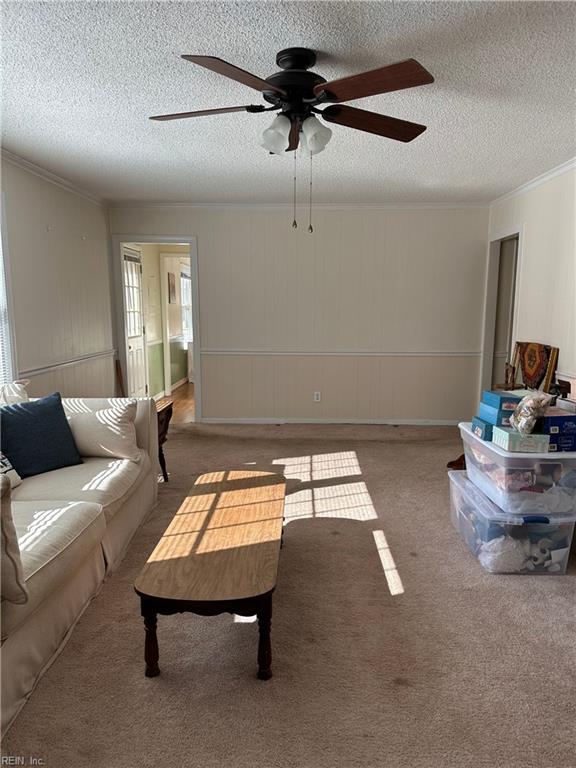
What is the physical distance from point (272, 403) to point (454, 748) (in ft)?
14.4

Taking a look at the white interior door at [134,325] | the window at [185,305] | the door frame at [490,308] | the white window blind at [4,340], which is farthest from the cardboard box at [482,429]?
the window at [185,305]

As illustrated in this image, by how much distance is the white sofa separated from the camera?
1722mm

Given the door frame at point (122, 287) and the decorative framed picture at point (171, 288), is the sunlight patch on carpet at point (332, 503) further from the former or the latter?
the decorative framed picture at point (171, 288)

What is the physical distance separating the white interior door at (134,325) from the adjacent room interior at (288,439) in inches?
17.9

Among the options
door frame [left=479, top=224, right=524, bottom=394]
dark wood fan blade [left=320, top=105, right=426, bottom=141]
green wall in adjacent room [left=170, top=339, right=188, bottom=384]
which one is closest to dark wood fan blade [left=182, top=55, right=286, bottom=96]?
dark wood fan blade [left=320, top=105, right=426, bottom=141]

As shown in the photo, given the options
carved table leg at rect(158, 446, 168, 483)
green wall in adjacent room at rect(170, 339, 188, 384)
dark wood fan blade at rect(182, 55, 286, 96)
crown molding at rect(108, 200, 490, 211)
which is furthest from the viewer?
green wall in adjacent room at rect(170, 339, 188, 384)

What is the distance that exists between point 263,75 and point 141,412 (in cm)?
213

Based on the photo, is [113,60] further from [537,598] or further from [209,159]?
[537,598]

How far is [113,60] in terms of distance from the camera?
7.25 ft

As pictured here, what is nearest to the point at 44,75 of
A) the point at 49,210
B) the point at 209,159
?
the point at 209,159

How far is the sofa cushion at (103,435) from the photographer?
3012 millimetres

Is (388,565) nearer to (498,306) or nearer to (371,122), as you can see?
(371,122)

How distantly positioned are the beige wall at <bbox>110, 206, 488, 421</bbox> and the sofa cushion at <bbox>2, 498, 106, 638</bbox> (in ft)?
11.5

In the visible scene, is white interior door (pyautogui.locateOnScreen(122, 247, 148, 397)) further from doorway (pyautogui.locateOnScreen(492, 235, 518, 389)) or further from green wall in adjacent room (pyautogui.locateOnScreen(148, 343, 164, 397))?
doorway (pyautogui.locateOnScreen(492, 235, 518, 389))
